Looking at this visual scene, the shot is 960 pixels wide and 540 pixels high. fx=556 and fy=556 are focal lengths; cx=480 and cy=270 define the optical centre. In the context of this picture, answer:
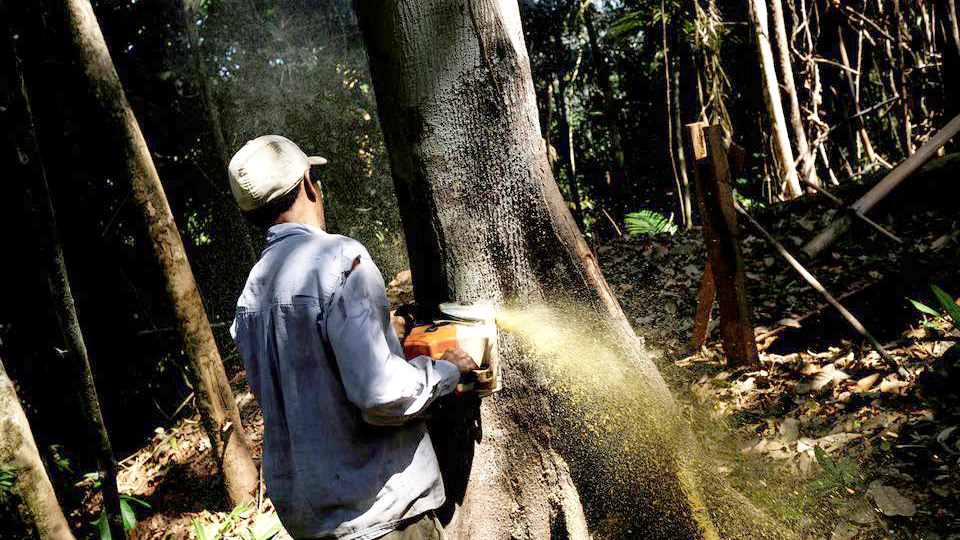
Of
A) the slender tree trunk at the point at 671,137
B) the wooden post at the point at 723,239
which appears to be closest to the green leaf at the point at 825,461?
the wooden post at the point at 723,239

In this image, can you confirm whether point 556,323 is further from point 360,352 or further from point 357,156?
point 357,156

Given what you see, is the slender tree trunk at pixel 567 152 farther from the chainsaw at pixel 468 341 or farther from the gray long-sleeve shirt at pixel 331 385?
the gray long-sleeve shirt at pixel 331 385

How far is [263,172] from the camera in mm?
1571

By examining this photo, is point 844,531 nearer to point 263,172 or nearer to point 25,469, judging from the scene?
point 263,172

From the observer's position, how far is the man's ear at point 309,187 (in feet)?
5.51

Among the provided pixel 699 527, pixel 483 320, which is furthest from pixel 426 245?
pixel 699 527

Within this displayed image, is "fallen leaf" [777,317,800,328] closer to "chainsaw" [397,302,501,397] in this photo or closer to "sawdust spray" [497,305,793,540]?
"sawdust spray" [497,305,793,540]

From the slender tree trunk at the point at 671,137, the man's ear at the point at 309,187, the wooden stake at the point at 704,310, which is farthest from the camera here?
the slender tree trunk at the point at 671,137

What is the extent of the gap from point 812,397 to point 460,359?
6.82 ft

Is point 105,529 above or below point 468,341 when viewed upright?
below

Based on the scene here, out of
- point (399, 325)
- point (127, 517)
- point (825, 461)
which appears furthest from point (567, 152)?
point (399, 325)

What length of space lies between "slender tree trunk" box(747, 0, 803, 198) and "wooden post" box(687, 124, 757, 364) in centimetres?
261

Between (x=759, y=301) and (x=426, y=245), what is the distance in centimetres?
287

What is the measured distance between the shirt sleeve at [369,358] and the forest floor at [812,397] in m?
1.64
